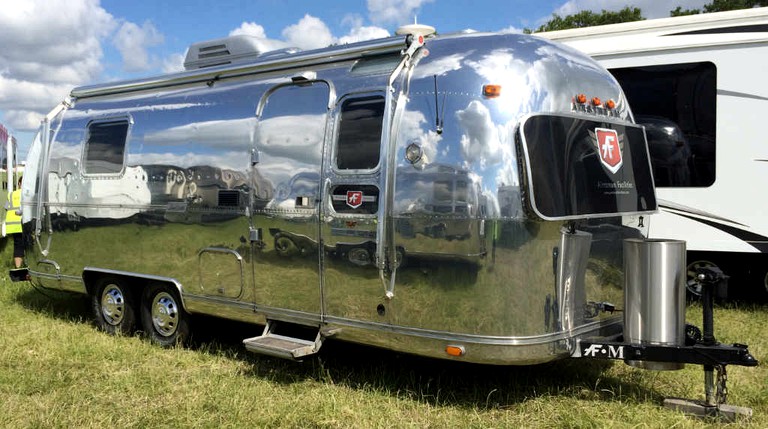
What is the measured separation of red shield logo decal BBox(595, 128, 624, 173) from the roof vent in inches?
118

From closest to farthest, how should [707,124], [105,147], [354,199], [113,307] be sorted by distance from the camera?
Answer: [354,199] → [105,147] → [113,307] → [707,124]

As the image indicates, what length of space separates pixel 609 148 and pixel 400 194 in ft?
4.91

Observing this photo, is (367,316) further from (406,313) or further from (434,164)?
(434,164)

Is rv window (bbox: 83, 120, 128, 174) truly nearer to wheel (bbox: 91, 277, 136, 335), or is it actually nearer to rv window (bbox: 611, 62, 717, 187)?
wheel (bbox: 91, 277, 136, 335)

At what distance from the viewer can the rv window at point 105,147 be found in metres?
6.66

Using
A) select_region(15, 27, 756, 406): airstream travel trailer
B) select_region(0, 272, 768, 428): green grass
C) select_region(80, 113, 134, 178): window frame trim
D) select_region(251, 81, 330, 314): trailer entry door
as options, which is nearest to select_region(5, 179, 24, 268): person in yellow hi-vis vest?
select_region(80, 113, 134, 178): window frame trim

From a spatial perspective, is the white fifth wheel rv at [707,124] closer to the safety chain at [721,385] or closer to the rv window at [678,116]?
the rv window at [678,116]

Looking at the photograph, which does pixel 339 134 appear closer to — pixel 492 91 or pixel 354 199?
pixel 354 199

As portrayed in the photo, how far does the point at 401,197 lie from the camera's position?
460 cm

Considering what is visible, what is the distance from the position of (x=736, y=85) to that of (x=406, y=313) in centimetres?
486

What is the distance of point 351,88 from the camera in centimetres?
501

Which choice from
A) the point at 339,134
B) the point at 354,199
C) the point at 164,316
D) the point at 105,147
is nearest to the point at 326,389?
the point at 354,199

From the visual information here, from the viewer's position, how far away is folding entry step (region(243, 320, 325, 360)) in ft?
16.5

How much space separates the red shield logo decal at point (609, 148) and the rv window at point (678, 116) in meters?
3.01
